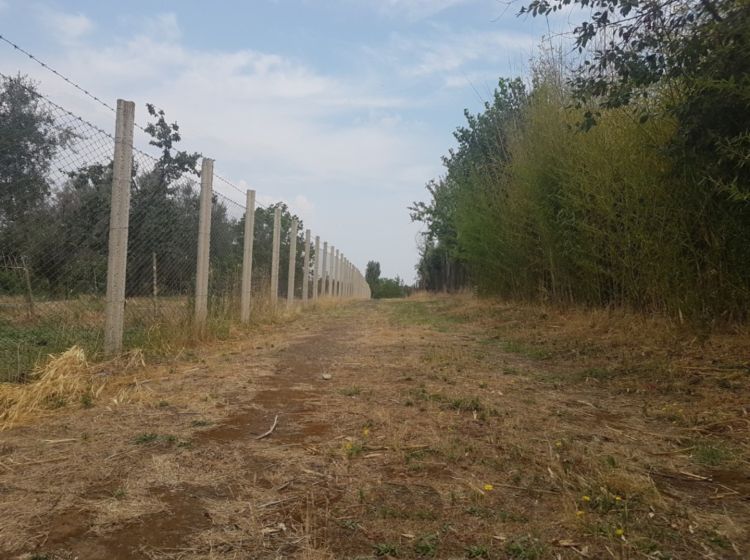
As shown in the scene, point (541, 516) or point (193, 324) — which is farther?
point (193, 324)

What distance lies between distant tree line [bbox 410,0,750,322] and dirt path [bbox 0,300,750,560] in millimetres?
1772

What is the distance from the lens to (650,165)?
5.65 m

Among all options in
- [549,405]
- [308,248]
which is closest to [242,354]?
[549,405]

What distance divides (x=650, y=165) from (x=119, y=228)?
4799 millimetres

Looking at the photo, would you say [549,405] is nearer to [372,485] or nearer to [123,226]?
[372,485]

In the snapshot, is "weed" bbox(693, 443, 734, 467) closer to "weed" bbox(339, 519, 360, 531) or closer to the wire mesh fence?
"weed" bbox(339, 519, 360, 531)

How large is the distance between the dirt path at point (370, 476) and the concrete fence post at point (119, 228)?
2.92 ft

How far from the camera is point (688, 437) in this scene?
9.84ft

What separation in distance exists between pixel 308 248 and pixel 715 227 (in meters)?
11.2

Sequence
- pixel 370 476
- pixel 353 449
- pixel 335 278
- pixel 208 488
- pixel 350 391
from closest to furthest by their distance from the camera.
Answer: pixel 208 488 → pixel 370 476 → pixel 353 449 → pixel 350 391 → pixel 335 278

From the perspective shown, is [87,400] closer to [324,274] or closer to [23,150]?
[23,150]

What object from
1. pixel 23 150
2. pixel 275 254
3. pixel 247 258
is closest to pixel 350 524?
pixel 23 150

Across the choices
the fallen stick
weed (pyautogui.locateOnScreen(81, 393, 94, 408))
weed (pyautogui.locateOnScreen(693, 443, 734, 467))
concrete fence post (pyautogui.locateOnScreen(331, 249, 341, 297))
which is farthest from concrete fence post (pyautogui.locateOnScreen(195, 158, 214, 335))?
concrete fence post (pyautogui.locateOnScreen(331, 249, 341, 297))

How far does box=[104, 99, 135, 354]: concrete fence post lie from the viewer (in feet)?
15.4
